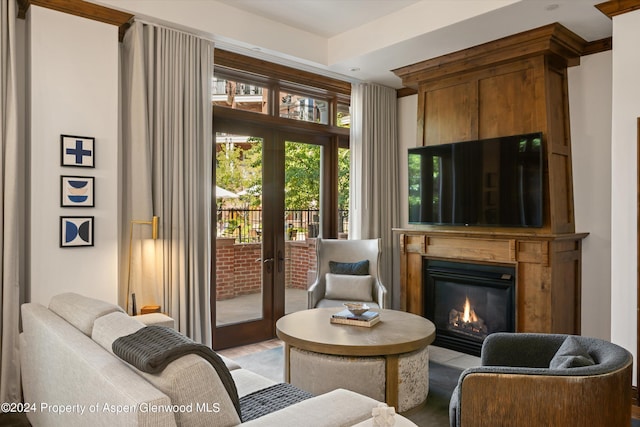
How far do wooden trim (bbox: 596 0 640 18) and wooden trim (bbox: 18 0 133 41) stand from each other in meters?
3.60

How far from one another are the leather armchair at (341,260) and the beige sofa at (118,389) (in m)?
2.39

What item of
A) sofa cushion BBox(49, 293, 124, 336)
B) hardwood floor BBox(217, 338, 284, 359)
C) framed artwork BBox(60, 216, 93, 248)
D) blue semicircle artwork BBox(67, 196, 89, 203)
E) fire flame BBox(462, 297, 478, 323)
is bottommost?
hardwood floor BBox(217, 338, 284, 359)

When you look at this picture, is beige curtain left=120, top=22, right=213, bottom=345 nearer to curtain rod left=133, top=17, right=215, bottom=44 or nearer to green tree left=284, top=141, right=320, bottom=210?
curtain rod left=133, top=17, right=215, bottom=44

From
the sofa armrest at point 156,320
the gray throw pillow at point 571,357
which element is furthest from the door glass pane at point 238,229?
the gray throw pillow at point 571,357

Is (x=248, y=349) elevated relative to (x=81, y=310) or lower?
lower

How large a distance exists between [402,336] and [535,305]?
1597 millimetres

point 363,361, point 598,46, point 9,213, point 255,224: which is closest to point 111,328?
point 363,361

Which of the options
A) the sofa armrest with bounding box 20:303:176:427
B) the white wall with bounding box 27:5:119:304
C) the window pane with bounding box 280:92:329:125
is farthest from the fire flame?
the sofa armrest with bounding box 20:303:176:427

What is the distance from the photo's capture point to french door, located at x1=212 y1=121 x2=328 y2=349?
4.54m

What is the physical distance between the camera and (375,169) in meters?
5.44

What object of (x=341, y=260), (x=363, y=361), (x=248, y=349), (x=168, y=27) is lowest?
(x=248, y=349)

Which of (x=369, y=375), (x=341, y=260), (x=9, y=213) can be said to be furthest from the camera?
(x=341, y=260)

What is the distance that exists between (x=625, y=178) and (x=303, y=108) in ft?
10.6

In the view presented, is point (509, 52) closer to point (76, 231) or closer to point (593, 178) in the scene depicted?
point (593, 178)
